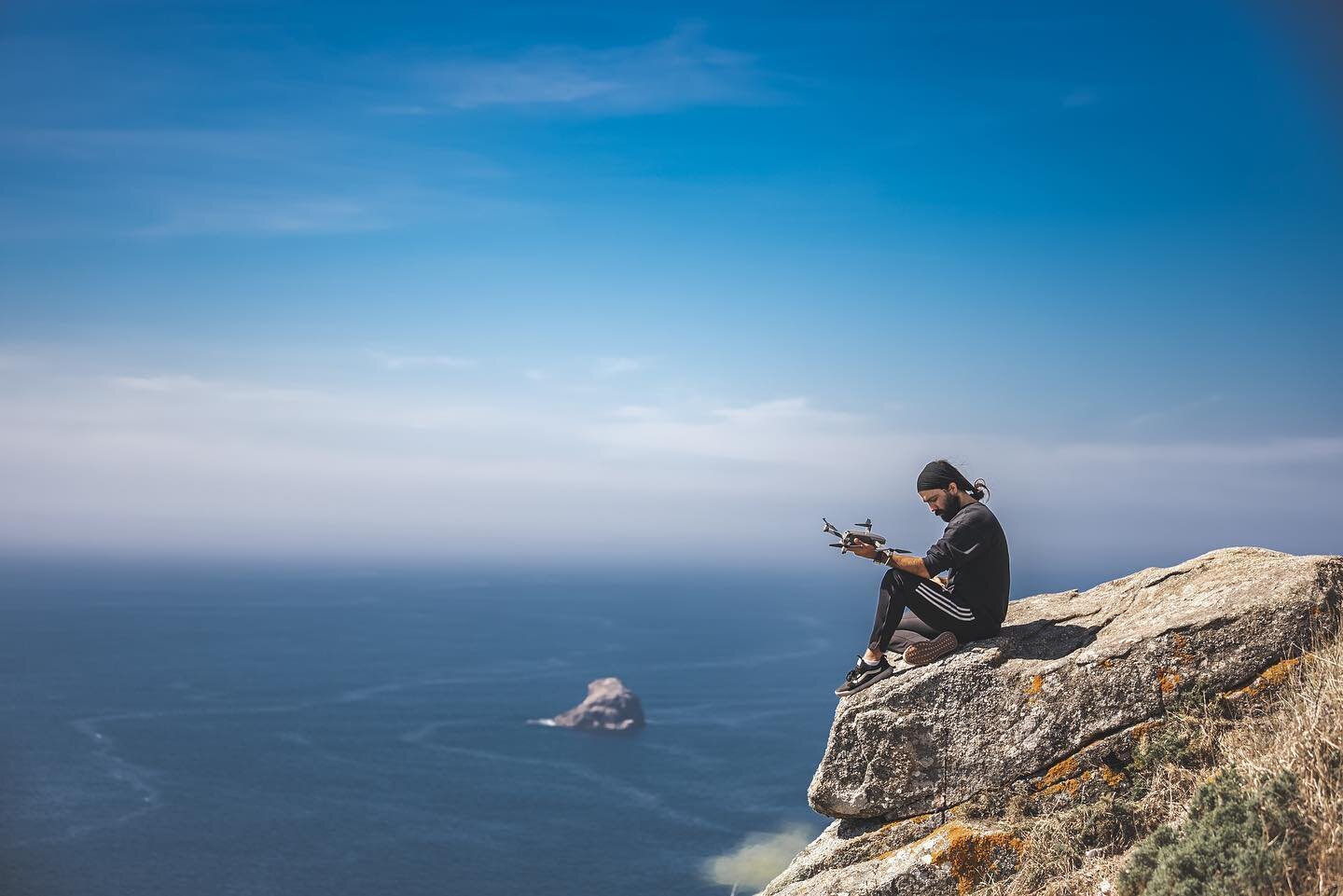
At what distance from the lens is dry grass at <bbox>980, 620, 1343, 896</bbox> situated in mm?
7594

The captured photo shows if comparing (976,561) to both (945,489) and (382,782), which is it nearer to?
(945,489)

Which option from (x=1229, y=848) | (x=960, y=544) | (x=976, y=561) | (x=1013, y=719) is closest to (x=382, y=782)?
(x=976, y=561)

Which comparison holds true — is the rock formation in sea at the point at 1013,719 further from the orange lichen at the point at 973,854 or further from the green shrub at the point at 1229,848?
the green shrub at the point at 1229,848

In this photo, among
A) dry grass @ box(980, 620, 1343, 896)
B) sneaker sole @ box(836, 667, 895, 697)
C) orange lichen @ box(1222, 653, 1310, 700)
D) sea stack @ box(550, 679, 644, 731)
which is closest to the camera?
dry grass @ box(980, 620, 1343, 896)

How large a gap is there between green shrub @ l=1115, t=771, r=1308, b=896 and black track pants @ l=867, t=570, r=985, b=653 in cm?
295

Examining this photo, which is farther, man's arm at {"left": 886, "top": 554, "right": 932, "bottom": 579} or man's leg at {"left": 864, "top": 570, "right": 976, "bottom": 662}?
man's leg at {"left": 864, "top": 570, "right": 976, "bottom": 662}

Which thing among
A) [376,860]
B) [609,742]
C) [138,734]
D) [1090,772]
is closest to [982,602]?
[1090,772]

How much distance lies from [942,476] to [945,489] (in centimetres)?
16

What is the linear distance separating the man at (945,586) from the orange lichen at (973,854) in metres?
1.89

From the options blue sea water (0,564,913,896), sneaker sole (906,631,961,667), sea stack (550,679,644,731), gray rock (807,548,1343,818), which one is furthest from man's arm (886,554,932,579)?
sea stack (550,679,644,731)

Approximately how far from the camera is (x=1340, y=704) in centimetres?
752

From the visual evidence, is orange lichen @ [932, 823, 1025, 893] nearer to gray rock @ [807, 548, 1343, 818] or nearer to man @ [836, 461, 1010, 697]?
gray rock @ [807, 548, 1343, 818]

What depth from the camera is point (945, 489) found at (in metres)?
10.3

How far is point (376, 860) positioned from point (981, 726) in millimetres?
101761
